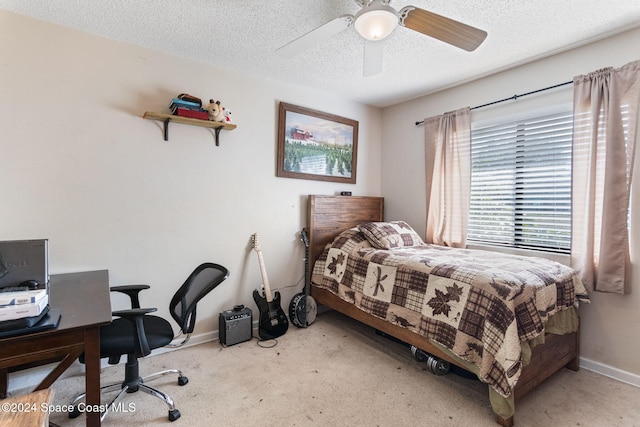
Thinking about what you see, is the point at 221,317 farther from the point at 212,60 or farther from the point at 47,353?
the point at 212,60

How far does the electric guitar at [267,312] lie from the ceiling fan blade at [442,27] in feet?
6.87

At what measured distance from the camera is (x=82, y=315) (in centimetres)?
139

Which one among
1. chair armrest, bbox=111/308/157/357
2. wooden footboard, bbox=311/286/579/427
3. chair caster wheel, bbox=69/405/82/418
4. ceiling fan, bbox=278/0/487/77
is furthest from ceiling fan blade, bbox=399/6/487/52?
chair caster wheel, bbox=69/405/82/418

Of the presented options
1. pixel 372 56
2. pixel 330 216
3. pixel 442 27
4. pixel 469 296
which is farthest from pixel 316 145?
pixel 469 296

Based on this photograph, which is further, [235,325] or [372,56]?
→ [235,325]

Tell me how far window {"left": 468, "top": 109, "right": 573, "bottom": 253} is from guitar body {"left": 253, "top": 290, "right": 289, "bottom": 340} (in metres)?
2.02

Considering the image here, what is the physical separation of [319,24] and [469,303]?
204 centimetres

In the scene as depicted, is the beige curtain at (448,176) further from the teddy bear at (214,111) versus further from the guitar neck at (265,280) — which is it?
the teddy bear at (214,111)

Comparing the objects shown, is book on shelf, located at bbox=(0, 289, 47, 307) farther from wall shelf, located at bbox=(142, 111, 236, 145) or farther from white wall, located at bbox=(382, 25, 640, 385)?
white wall, located at bbox=(382, 25, 640, 385)

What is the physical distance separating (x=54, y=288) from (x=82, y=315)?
24.0 inches

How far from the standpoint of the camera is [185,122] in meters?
2.51

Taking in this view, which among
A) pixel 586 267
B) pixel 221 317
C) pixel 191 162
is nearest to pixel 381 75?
pixel 191 162

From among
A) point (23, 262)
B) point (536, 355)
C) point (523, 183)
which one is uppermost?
point (523, 183)

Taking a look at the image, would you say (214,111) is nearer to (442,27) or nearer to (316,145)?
(316,145)
